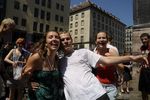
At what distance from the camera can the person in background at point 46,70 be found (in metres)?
4.20

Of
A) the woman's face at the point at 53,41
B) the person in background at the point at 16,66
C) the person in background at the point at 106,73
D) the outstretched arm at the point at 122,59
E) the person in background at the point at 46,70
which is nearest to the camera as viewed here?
the outstretched arm at the point at 122,59

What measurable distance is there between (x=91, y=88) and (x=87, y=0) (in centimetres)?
8321

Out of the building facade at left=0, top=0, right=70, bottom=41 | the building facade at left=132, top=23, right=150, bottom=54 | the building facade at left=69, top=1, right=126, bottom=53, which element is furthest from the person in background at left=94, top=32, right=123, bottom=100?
the building facade at left=69, top=1, right=126, bottom=53

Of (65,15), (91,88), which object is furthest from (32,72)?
(65,15)

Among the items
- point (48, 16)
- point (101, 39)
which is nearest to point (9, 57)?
point (101, 39)

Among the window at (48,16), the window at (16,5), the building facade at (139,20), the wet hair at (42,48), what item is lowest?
the wet hair at (42,48)

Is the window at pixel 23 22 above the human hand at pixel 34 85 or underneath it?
above

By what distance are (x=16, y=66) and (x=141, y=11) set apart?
755 inches

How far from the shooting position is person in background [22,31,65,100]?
13.8 feet

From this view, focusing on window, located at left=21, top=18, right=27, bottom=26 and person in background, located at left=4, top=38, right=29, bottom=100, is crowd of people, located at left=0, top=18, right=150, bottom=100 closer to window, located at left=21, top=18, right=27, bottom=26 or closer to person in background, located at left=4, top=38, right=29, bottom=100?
person in background, located at left=4, top=38, right=29, bottom=100

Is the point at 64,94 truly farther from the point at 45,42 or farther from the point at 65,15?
the point at 65,15

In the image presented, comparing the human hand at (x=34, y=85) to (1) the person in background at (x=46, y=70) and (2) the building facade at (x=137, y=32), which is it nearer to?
(1) the person in background at (x=46, y=70)

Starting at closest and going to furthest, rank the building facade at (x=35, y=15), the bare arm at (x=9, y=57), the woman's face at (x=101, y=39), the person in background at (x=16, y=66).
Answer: the woman's face at (x=101, y=39)
the person in background at (x=16, y=66)
the bare arm at (x=9, y=57)
the building facade at (x=35, y=15)

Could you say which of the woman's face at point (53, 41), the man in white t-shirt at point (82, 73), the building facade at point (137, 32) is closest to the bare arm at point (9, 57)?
the woman's face at point (53, 41)
